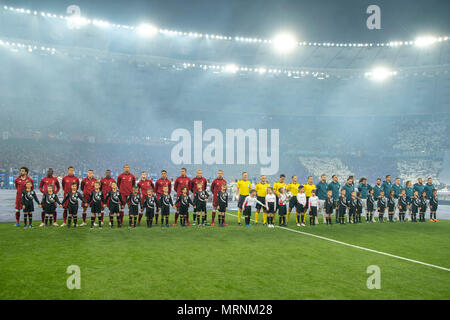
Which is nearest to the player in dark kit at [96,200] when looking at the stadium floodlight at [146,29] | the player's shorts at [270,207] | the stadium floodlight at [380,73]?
the player's shorts at [270,207]

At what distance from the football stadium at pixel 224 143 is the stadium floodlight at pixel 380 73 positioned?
309mm

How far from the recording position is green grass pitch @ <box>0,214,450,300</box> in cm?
484

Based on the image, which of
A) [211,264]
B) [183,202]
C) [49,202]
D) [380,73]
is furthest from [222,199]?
[380,73]

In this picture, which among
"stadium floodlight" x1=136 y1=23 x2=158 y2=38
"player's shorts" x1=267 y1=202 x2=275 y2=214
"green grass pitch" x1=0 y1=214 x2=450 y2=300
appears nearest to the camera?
"green grass pitch" x1=0 y1=214 x2=450 y2=300

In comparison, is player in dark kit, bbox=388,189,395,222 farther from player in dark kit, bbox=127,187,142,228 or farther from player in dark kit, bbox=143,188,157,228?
player in dark kit, bbox=127,187,142,228

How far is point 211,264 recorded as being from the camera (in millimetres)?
6383

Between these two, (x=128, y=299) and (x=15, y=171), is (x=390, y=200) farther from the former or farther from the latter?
(x=15, y=171)

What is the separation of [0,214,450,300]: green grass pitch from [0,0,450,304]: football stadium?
0.31ft

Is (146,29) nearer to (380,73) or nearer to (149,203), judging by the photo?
(149,203)

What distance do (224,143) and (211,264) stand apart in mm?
39644

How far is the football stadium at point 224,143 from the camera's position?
27.9 ft

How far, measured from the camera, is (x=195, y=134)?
45.3 metres

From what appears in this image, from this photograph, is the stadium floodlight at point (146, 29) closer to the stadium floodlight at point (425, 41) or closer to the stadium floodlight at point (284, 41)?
the stadium floodlight at point (284, 41)

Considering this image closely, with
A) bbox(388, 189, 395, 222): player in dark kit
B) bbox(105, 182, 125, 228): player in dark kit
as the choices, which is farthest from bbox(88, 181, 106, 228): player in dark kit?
bbox(388, 189, 395, 222): player in dark kit
